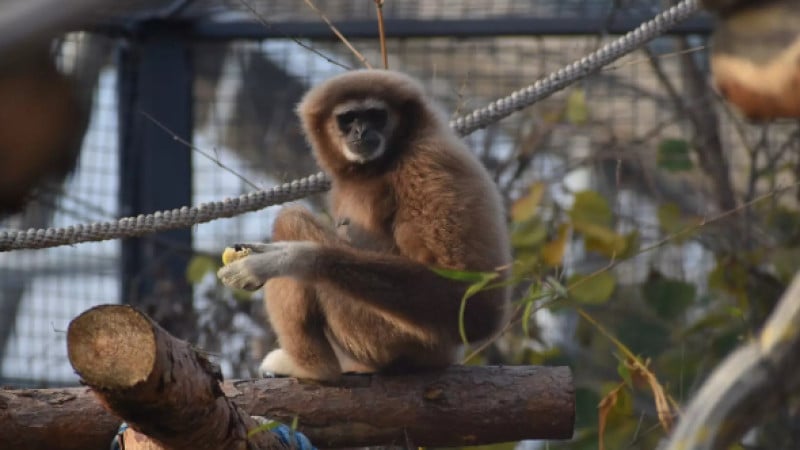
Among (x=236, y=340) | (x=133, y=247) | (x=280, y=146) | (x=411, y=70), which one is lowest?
(x=236, y=340)

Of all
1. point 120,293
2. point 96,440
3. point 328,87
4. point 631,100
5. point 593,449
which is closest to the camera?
point 96,440

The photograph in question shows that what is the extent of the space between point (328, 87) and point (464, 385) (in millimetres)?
1661

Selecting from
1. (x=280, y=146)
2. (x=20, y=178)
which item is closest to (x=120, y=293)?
(x=280, y=146)

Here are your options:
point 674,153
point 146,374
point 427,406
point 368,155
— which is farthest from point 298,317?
point 674,153

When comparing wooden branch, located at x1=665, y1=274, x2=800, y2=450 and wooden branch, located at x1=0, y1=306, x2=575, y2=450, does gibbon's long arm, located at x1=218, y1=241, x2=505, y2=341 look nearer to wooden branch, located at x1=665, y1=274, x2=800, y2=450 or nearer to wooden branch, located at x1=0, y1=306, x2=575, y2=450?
wooden branch, located at x1=0, y1=306, x2=575, y2=450

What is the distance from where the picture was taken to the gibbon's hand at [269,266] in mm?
4020

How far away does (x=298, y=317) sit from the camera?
13.9ft

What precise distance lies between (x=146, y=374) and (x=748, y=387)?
1.70 m

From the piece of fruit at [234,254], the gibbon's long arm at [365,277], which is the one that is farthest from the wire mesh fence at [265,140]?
the gibbon's long arm at [365,277]

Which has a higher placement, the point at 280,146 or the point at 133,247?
the point at 280,146

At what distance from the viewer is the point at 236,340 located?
22.7ft

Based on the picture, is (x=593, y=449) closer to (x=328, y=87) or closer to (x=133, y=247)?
(x=328, y=87)

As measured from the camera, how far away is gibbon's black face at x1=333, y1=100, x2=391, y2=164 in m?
4.68

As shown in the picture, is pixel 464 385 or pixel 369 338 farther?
pixel 369 338
